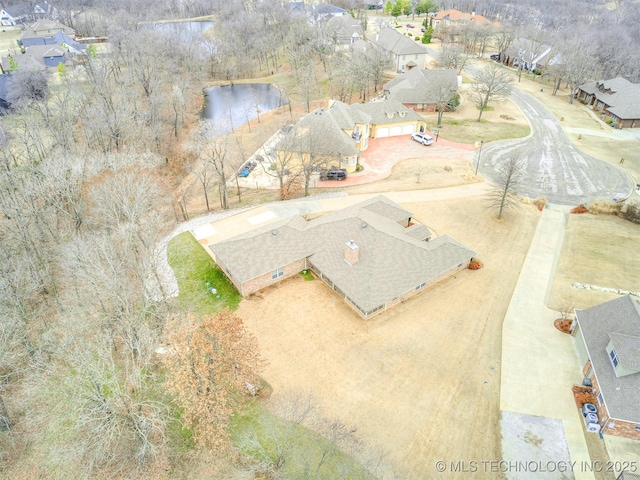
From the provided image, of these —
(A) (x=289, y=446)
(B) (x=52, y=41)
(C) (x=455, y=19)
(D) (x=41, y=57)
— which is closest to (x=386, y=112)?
(A) (x=289, y=446)

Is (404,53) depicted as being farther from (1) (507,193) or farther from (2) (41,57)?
(2) (41,57)

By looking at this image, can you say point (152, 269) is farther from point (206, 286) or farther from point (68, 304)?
point (68, 304)

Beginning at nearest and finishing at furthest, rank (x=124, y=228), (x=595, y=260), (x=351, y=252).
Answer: (x=124, y=228) → (x=351, y=252) → (x=595, y=260)

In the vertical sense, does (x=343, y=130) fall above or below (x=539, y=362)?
above

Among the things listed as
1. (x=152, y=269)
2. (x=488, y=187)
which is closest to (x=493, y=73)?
(x=488, y=187)

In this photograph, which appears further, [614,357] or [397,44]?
[397,44]

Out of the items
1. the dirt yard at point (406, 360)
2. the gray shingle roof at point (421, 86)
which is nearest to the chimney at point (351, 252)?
the dirt yard at point (406, 360)

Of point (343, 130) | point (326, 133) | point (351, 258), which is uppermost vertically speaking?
point (326, 133)

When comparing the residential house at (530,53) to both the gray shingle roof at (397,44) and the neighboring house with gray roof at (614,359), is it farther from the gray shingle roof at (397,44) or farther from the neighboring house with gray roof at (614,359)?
the neighboring house with gray roof at (614,359)
